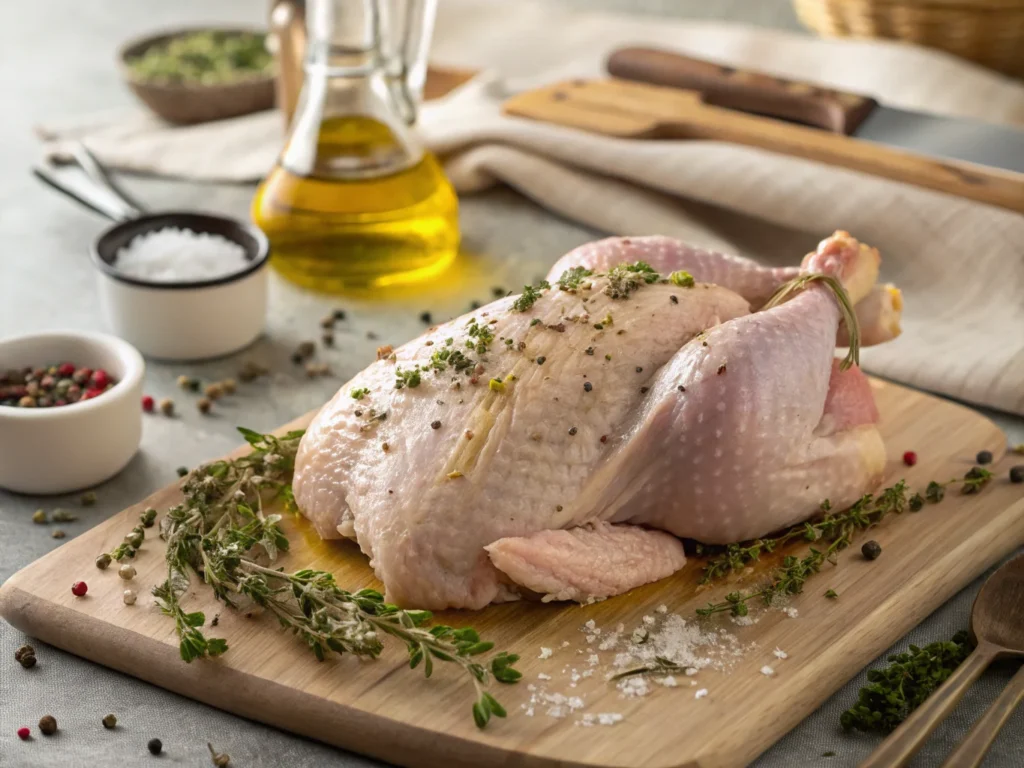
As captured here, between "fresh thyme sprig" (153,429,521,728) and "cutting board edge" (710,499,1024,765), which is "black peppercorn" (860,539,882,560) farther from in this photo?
"fresh thyme sprig" (153,429,521,728)

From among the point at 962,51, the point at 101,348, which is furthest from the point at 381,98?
the point at 962,51

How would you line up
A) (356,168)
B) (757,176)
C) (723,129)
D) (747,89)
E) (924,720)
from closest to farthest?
(924,720) → (356,168) → (757,176) → (723,129) → (747,89)

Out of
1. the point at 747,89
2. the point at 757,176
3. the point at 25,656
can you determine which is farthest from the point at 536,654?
the point at 747,89

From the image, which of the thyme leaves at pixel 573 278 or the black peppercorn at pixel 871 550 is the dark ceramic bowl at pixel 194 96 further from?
the black peppercorn at pixel 871 550

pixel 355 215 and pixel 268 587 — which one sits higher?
pixel 355 215

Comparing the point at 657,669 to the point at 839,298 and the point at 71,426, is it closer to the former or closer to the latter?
the point at 839,298

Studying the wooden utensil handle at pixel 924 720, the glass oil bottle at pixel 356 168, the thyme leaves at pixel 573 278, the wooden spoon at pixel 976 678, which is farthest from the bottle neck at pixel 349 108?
the wooden utensil handle at pixel 924 720

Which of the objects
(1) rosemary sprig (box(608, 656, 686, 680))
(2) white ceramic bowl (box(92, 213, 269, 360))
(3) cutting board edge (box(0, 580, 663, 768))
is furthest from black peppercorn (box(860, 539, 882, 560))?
(2) white ceramic bowl (box(92, 213, 269, 360))

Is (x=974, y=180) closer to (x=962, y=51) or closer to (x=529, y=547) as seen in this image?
(x=962, y=51)
